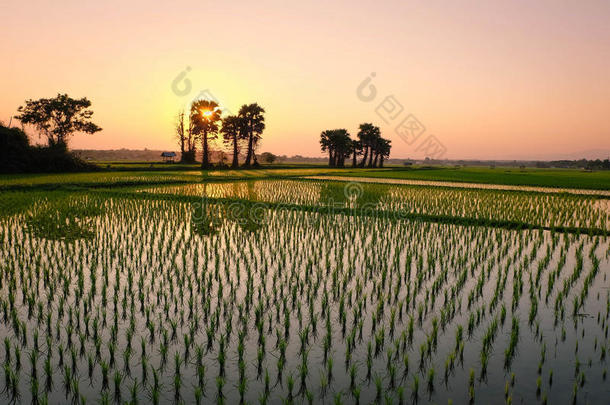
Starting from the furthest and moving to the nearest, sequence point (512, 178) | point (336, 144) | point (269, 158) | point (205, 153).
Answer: point (269, 158) < point (336, 144) < point (205, 153) < point (512, 178)

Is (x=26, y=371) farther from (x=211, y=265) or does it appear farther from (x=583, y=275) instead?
(x=583, y=275)

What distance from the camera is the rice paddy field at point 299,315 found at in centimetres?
380

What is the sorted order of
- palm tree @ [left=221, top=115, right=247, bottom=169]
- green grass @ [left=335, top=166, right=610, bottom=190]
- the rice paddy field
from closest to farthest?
the rice paddy field, green grass @ [left=335, top=166, right=610, bottom=190], palm tree @ [left=221, top=115, right=247, bottom=169]

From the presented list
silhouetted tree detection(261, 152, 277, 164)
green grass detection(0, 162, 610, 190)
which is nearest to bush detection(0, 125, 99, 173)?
green grass detection(0, 162, 610, 190)

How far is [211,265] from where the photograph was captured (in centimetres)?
787

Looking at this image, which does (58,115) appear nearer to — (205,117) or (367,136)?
(205,117)

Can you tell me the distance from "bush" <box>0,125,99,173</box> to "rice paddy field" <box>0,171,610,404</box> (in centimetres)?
2239

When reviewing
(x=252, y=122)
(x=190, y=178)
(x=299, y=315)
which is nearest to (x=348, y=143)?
(x=252, y=122)

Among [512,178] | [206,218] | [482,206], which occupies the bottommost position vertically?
[206,218]

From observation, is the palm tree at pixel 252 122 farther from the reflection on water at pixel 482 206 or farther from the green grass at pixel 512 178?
the reflection on water at pixel 482 206

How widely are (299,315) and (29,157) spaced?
33.6m

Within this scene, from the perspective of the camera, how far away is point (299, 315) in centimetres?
521

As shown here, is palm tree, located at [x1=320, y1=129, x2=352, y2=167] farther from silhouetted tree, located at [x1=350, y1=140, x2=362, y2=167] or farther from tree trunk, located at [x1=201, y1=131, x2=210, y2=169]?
tree trunk, located at [x1=201, y1=131, x2=210, y2=169]

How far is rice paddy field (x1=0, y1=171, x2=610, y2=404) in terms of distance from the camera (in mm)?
3803
